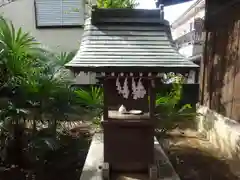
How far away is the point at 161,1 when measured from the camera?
234 inches

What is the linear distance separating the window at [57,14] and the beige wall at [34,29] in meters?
0.18

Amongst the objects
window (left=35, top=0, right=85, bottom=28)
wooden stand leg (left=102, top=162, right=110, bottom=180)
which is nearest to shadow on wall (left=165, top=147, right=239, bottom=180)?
wooden stand leg (left=102, top=162, right=110, bottom=180)

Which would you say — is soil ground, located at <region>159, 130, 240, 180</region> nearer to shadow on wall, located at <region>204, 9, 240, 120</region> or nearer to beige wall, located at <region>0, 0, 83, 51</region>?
shadow on wall, located at <region>204, 9, 240, 120</region>

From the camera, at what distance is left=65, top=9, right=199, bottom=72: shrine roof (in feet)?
11.1

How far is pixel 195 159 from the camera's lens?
5512 mm

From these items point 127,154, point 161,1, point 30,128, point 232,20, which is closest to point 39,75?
point 30,128

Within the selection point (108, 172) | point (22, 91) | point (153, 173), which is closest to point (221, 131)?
point (153, 173)

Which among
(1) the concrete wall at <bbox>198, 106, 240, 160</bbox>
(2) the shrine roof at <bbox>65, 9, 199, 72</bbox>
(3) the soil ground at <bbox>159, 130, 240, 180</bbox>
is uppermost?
(2) the shrine roof at <bbox>65, 9, 199, 72</bbox>

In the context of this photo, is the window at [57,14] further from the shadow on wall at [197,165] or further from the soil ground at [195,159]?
the shadow on wall at [197,165]

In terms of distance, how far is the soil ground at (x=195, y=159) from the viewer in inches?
187

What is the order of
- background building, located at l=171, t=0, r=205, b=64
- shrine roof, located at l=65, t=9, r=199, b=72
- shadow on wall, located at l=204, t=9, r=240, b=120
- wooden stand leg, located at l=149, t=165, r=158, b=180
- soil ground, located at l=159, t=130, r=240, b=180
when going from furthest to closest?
background building, located at l=171, t=0, r=205, b=64 < shadow on wall, located at l=204, t=9, r=240, b=120 < soil ground, located at l=159, t=130, r=240, b=180 < wooden stand leg, located at l=149, t=165, r=158, b=180 < shrine roof, located at l=65, t=9, r=199, b=72

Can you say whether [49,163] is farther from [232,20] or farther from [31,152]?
[232,20]

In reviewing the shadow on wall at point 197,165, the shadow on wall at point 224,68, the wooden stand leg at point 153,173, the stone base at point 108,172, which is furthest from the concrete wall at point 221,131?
the wooden stand leg at point 153,173

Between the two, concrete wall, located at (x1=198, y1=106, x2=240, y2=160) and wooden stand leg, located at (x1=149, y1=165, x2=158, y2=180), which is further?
concrete wall, located at (x1=198, y1=106, x2=240, y2=160)
